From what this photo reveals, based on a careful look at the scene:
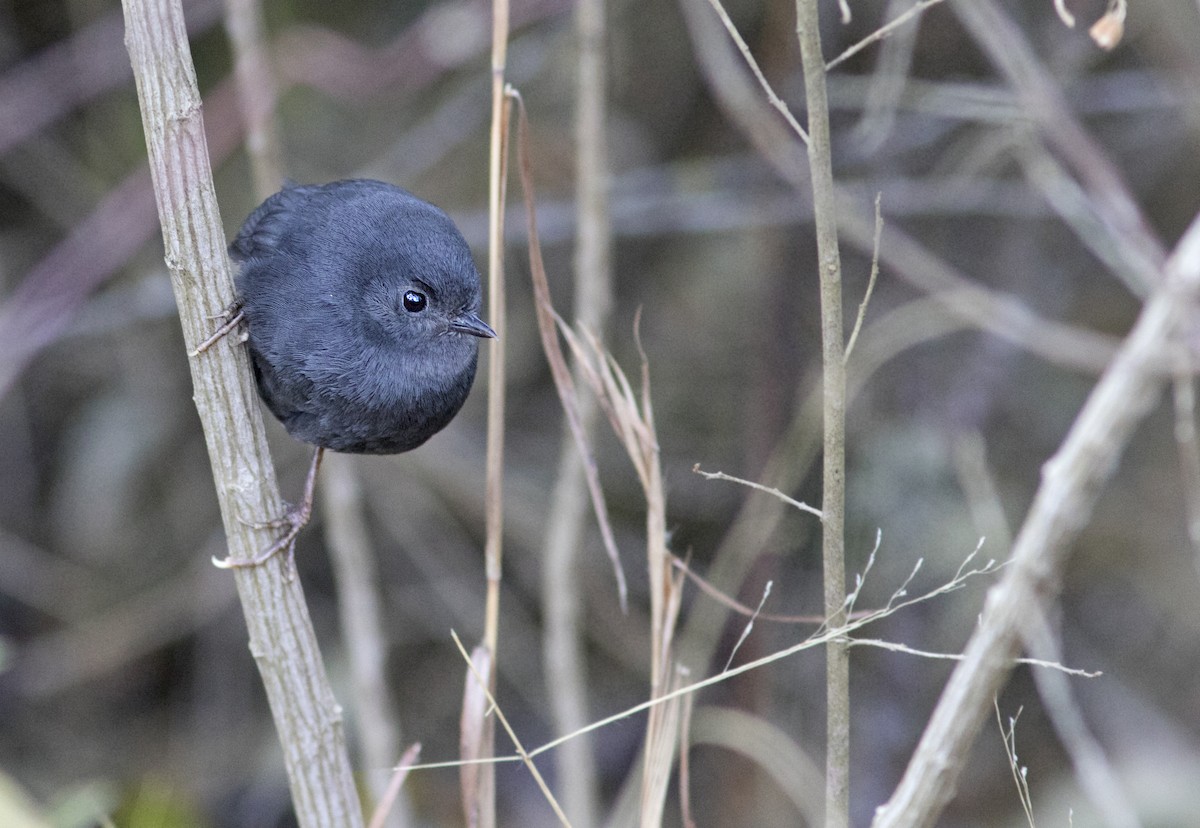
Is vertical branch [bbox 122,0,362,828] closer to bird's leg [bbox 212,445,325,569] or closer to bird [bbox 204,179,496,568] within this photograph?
bird's leg [bbox 212,445,325,569]

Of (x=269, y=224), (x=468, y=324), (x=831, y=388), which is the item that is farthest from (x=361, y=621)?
(x=831, y=388)

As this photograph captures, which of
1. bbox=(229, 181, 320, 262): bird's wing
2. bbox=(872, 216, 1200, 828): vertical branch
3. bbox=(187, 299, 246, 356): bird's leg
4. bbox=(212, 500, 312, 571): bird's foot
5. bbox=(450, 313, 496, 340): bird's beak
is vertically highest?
bbox=(229, 181, 320, 262): bird's wing

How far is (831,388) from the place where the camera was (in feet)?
5.51

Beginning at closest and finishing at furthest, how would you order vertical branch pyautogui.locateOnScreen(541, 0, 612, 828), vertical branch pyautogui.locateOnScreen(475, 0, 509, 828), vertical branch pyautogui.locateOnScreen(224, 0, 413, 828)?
vertical branch pyautogui.locateOnScreen(475, 0, 509, 828)
vertical branch pyautogui.locateOnScreen(541, 0, 612, 828)
vertical branch pyautogui.locateOnScreen(224, 0, 413, 828)

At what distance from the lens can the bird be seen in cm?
271

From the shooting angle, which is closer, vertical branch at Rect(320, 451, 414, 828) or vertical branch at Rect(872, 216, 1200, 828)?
vertical branch at Rect(872, 216, 1200, 828)

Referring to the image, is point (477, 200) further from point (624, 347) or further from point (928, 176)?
point (928, 176)

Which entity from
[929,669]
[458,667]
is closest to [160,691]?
[458,667]

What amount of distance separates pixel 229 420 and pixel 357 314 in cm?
75

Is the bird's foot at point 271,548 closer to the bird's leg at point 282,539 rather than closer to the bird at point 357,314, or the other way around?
the bird's leg at point 282,539

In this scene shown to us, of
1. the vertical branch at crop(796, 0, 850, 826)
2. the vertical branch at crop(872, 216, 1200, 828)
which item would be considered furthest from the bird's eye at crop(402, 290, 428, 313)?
the vertical branch at crop(872, 216, 1200, 828)

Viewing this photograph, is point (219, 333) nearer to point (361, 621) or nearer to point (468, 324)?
point (468, 324)

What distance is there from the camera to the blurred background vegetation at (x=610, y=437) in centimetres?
474

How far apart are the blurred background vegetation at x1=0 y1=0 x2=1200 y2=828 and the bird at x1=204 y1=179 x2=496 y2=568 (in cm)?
179
